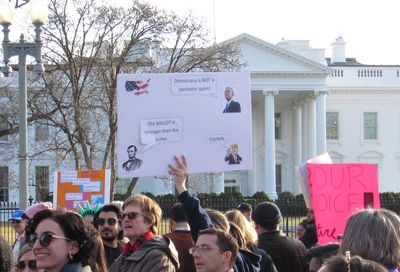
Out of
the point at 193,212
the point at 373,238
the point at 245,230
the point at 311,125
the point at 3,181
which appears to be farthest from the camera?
the point at 311,125

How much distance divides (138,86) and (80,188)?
525 centimetres

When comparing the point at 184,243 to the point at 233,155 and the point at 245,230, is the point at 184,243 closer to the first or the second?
the point at 245,230

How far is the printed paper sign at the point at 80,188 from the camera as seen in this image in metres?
10.8

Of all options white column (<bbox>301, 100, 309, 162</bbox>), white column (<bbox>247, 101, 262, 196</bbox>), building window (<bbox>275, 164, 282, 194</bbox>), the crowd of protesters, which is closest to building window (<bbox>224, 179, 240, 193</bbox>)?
white column (<bbox>247, 101, 262, 196</bbox>)

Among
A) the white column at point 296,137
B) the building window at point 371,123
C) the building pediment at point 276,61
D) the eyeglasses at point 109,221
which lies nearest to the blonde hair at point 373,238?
the eyeglasses at point 109,221

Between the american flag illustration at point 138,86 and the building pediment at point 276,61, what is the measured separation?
48.5 metres

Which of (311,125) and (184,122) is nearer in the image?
(184,122)

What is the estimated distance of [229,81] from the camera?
19.4 ft

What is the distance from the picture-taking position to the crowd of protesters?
4008 mm

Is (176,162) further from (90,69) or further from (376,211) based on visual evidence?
(90,69)

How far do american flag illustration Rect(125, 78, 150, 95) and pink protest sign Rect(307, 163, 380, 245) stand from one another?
1844mm

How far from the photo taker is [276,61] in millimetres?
54688

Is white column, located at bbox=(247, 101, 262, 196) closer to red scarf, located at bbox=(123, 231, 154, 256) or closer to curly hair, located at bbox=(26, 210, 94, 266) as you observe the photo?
red scarf, located at bbox=(123, 231, 154, 256)

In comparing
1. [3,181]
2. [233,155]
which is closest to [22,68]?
[233,155]
